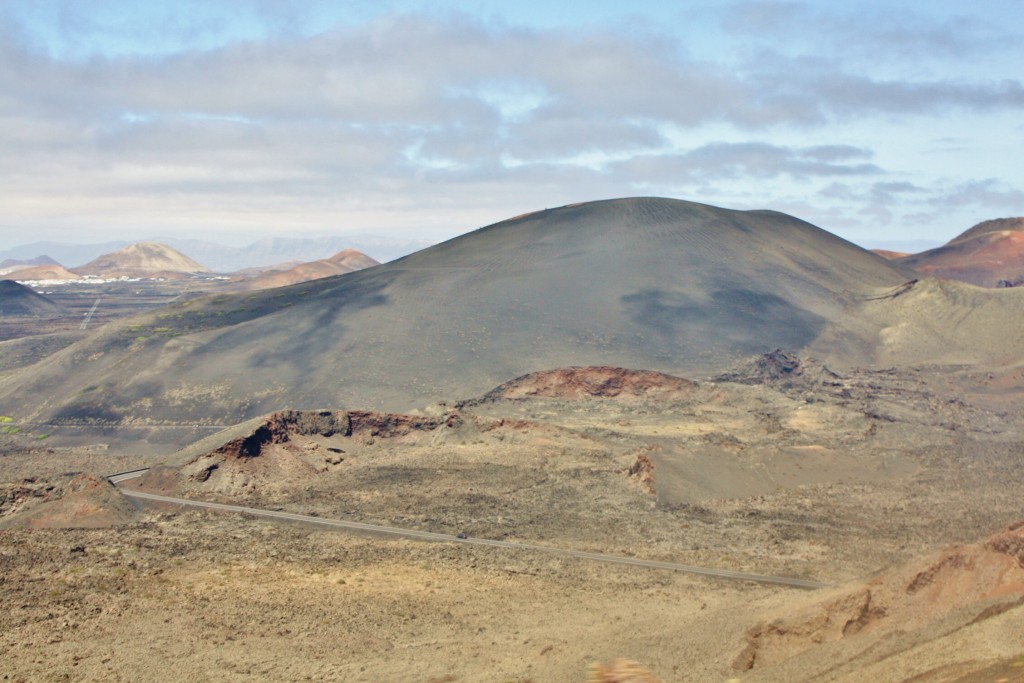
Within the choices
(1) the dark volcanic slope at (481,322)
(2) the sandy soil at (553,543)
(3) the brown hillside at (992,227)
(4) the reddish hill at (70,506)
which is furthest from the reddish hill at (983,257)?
(4) the reddish hill at (70,506)

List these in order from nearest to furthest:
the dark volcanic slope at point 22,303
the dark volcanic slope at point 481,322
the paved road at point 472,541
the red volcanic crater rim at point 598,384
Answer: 1. the paved road at point 472,541
2. the red volcanic crater rim at point 598,384
3. the dark volcanic slope at point 481,322
4. the dark volcanic slope at point 22,303

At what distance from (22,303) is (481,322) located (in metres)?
113

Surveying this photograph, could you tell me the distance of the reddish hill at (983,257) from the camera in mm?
125812

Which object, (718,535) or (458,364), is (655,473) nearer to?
(718,535)

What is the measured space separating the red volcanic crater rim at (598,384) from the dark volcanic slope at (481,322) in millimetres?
1231

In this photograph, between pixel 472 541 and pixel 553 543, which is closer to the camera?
pixel 553 543

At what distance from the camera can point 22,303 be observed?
145m

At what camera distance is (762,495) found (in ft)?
115

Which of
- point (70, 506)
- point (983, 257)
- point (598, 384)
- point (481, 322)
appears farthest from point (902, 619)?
point (983, 257)

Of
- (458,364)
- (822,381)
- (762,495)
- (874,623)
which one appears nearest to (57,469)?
(458,364)

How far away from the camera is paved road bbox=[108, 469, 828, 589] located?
26016mm

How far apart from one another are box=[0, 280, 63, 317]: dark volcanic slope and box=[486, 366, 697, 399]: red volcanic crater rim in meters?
113

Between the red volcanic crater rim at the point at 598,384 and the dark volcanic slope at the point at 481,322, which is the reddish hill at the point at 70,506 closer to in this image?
the dark volcanic slope at the point at 481,322

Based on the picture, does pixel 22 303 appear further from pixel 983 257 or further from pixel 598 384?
pixel 983 257
